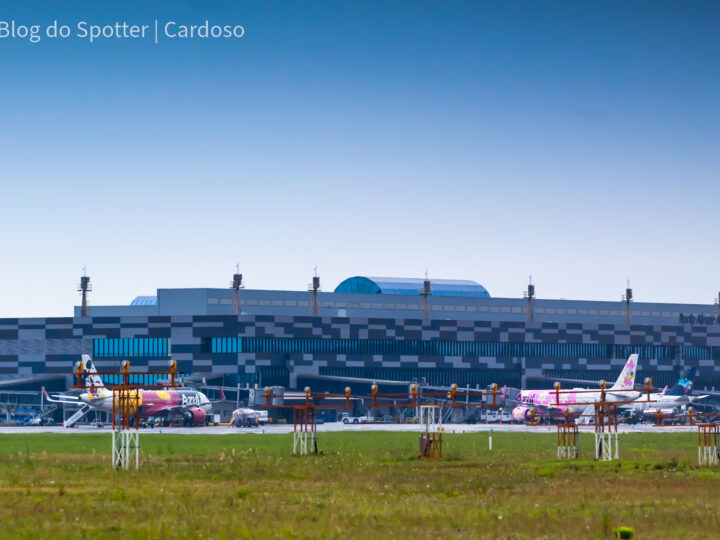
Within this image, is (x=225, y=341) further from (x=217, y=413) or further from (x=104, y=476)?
(x=104, y=476)

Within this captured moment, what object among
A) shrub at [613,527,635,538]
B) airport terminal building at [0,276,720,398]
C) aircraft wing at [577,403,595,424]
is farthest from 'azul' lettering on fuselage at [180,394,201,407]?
shrub at [613,527,635,538]

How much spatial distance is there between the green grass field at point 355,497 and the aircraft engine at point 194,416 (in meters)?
75.0

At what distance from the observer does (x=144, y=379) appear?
574 ft

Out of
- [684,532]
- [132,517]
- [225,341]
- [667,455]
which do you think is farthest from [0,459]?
[225,341]

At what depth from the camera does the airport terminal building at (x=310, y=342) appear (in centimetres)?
17375

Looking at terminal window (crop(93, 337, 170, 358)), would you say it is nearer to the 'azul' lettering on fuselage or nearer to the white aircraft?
the 'azul' lettering on fuselage

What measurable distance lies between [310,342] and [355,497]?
463 ft

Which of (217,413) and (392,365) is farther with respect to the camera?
(392,365)

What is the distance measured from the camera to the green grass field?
31453 millimetres

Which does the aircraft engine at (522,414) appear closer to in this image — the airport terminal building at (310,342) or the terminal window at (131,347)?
the airport terminal building at (310,342)

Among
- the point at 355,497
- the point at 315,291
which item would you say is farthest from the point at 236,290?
the point at 355,497

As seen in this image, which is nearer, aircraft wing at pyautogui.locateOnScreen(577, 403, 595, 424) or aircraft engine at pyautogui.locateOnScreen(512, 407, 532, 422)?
aircraft engine at pyautogui.locateOnScreen(512, 407, 532, 422)

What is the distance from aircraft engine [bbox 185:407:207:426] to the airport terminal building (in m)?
27.5

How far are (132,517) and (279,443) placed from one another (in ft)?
189
